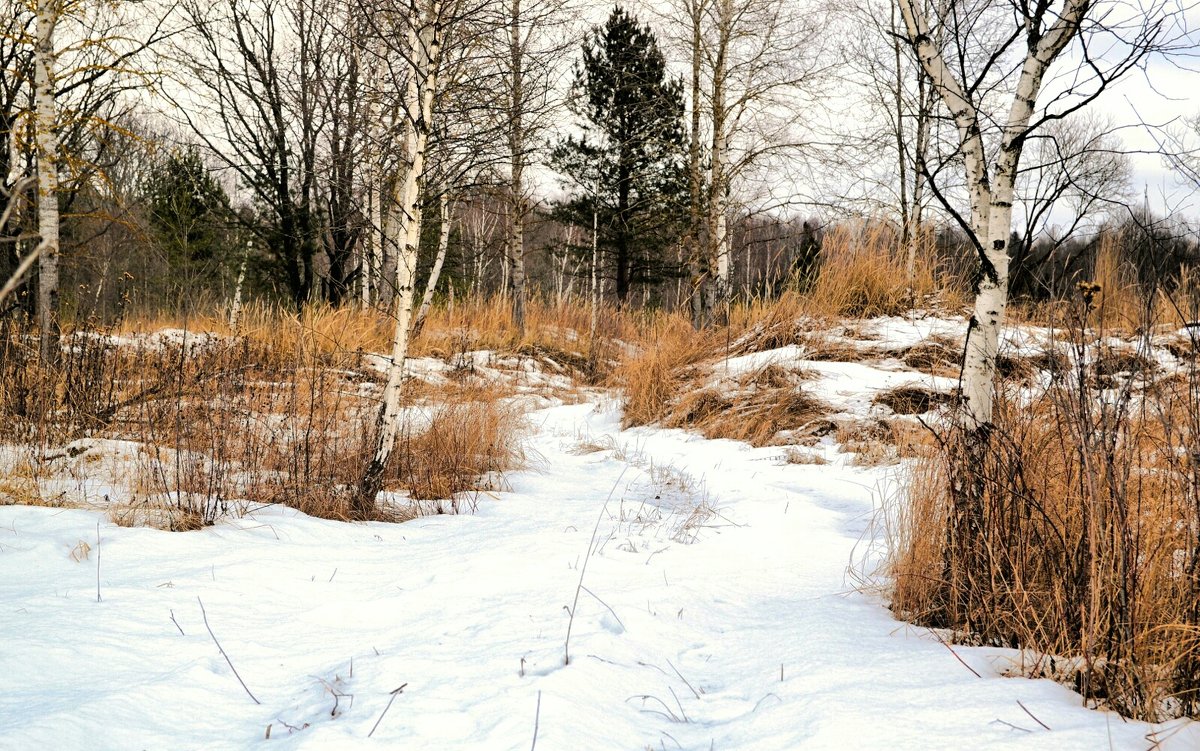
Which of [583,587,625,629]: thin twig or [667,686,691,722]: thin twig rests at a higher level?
[583,587,625,629]: thin twig

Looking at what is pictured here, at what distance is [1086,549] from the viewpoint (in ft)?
6.66

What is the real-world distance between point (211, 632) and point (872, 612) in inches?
93.5

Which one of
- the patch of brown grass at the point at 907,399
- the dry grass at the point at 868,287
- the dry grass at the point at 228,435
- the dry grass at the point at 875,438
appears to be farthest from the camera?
the dry grass at the point at 868,287

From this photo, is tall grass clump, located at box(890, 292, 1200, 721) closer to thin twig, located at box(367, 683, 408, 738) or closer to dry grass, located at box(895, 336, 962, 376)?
thin twig, located at box(367, 683, 408, 738)

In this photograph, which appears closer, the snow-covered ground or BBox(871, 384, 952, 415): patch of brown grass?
the snow-covered ground

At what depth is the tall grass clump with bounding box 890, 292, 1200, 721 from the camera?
5.73 ft

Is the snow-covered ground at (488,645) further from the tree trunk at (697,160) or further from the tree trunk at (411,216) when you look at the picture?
the tree trunk at (697,160)

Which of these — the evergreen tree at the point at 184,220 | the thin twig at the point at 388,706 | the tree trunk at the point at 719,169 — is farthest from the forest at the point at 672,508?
the evergreen tree at the point at 184,220

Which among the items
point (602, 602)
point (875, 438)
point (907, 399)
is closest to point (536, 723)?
point (602, 602)

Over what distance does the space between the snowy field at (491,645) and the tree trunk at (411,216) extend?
0.42 m

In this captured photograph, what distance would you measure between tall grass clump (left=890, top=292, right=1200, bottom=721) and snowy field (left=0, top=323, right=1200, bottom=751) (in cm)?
14

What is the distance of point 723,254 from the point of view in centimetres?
1055

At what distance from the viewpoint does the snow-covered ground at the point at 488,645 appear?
173 cm

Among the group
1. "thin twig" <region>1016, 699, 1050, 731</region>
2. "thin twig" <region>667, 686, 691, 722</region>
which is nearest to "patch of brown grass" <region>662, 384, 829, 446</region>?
"thin twig" <region>667, 686, 691, 722</region>
